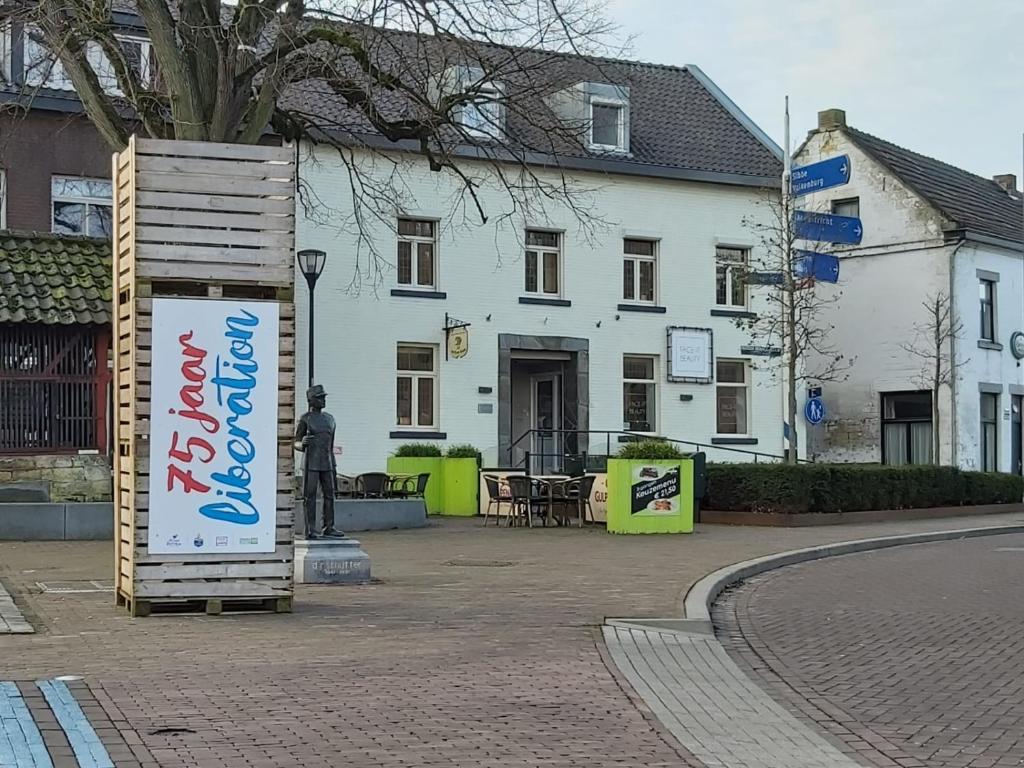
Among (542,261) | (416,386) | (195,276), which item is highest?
(542,261)

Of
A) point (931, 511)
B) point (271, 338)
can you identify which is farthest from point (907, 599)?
point (931, 511)

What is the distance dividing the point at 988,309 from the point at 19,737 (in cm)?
3456

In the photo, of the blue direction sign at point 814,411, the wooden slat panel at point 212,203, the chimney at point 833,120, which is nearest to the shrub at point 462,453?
the blue direction sign at point 814,411

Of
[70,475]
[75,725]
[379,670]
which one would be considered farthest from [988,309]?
[75,725]

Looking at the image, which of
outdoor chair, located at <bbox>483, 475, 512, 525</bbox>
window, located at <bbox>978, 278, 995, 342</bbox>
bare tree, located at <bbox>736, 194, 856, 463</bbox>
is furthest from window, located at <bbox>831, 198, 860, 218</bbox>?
outdoor chair, located at <bbox>483, 475, 512, 525</bbox>

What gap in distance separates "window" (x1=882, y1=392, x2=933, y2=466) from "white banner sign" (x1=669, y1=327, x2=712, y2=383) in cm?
859

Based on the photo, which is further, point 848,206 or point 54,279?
point 848,206

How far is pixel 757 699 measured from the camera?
8.73 m

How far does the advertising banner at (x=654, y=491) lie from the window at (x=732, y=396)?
10211mm

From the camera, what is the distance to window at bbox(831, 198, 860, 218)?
128 ft

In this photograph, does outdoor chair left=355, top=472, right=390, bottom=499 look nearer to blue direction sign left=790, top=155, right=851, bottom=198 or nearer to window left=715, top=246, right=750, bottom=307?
blue direction sign left=790, top=155, right=851, bottom=198

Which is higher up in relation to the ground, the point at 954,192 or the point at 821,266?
the point at 954,192

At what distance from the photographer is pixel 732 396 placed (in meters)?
32.7

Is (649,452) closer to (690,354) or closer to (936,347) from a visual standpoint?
(690,354)
